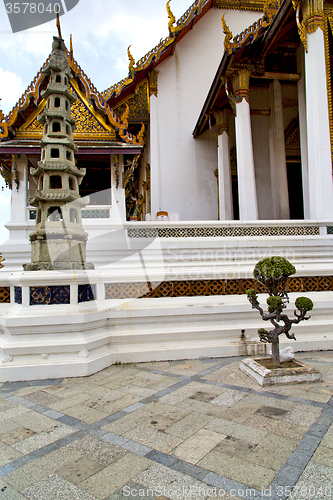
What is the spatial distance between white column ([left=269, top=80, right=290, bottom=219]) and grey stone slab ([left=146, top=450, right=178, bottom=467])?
8.77 meters

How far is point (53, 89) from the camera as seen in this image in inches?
170

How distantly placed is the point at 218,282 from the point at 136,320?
1240 millimetres

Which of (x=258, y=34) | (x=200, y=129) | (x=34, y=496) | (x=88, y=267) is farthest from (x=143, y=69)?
(x=34, y=496)

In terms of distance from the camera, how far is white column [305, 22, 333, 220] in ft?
20.8

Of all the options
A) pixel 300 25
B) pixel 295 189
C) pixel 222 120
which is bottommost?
pixel 295 189

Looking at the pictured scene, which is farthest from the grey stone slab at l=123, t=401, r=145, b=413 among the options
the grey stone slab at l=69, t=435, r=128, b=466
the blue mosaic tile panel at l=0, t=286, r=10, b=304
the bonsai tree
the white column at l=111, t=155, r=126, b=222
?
the white column at l=111, t=155, r=126, b=222

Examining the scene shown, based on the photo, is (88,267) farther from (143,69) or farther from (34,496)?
(143,69)

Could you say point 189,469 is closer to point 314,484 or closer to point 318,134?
point 314,484

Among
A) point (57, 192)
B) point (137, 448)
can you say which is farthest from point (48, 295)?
point (137, 448)

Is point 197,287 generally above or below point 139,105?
below

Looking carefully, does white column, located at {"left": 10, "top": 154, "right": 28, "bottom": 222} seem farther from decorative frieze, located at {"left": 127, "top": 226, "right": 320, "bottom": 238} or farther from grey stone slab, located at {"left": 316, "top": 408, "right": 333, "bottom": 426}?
grey stone slab, located at {"left": 316, "top": 408, "right": 333, "bottom": 426}

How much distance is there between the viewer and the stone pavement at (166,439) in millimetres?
1686

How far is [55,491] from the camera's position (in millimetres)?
1675

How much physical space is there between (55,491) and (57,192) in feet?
10.5
